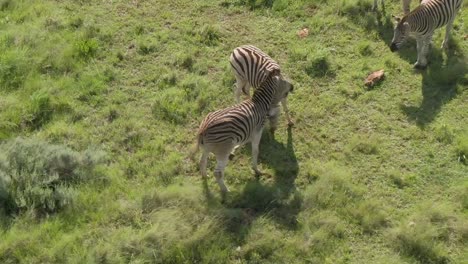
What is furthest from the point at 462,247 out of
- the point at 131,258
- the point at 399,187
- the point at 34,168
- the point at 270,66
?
the point at 34,168

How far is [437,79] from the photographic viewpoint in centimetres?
1101

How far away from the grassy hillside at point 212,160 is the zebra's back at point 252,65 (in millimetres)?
1071

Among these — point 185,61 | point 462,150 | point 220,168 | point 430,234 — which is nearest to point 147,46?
point 185,61

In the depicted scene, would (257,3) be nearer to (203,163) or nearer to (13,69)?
(203,163)

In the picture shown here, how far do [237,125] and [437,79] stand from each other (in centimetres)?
528

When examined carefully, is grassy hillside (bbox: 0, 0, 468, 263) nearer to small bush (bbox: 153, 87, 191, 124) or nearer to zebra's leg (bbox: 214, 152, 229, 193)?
small bush (bbox: 153, 87, 191, 124)

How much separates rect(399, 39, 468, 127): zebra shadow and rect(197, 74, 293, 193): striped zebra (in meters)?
3.02

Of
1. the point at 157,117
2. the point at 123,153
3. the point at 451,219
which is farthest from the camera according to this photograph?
the point at 157,117

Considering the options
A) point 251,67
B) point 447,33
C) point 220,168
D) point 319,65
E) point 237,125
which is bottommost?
point 220,168

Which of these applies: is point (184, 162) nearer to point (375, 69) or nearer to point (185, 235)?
point (185, 235)

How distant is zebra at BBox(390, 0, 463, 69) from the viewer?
35.6 ft

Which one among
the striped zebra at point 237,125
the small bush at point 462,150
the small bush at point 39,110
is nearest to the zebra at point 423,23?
the small bush at point 462,150

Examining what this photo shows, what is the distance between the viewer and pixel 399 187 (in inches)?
351

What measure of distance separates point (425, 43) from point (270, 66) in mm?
4088
